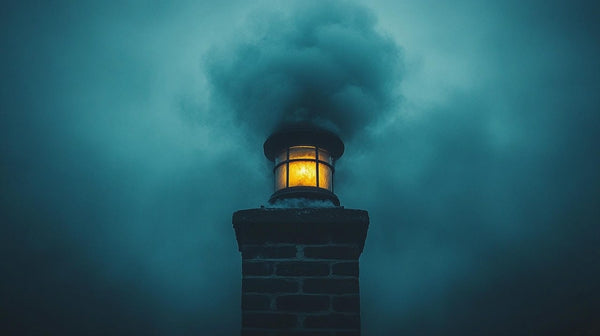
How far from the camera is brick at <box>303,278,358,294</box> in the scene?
7.62ft

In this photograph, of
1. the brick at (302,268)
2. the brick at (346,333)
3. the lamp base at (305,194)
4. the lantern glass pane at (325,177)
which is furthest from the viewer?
A: the lantern glass pane at (325,177)

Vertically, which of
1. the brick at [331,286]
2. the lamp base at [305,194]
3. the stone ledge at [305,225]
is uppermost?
the lamp base at [305,194]

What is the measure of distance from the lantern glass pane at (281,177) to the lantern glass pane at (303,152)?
0.10 meters

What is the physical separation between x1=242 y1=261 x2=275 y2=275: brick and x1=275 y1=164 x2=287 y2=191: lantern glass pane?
2.42ft

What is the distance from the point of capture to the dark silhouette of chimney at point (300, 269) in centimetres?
229

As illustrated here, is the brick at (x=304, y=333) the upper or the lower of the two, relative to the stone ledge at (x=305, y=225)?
lower

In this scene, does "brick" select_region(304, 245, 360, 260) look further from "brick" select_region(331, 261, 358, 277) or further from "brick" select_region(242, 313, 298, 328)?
"brick" select_region(242, 313, 298, 328)

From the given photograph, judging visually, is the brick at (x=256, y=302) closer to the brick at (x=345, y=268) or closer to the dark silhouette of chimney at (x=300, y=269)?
the dark silhouette of chimney at (x=300, y=269)

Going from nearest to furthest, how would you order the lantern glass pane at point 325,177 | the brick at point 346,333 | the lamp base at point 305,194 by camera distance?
the brick at point 346,333 → the lamp base at point 305,194 → the lantern glass pane at point 325,177

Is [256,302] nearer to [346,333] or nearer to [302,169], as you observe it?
[346,333]

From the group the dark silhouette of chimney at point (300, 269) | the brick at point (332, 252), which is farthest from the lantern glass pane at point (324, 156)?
the brick at point (332, 252)

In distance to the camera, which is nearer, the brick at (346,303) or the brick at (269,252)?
the brick at (346,303)

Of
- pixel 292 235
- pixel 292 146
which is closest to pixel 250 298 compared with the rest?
pixel 292 235

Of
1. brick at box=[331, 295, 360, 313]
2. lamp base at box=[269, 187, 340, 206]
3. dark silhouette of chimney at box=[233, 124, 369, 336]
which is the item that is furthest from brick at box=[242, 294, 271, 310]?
lamp base at box=[269, 187, 340, 206]
